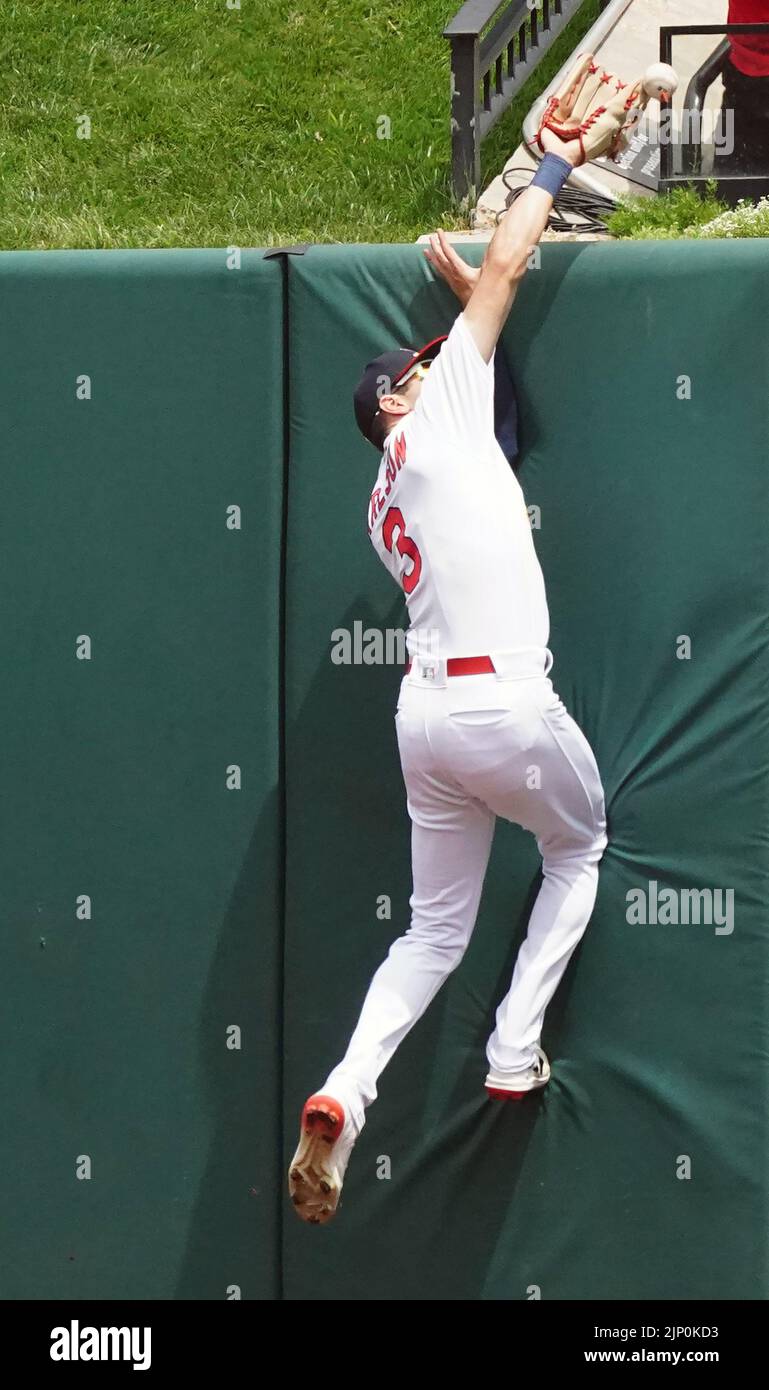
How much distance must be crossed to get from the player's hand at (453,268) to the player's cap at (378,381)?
0.58ft

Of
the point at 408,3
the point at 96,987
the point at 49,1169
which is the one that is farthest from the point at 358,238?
the point at 49,1169

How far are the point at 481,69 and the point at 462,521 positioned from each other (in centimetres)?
410

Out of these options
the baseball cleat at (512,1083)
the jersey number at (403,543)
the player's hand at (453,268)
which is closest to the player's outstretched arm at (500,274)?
the player's hand at (453,268)

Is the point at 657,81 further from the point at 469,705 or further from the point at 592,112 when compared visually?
the point at 469,705

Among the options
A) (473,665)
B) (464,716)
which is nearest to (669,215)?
(473,665)

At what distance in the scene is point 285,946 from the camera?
4973mm

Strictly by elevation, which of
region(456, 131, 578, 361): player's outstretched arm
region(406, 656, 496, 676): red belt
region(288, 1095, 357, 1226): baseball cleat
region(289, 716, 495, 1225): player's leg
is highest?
region(456, 131, 578, 361): player's outstretched arm

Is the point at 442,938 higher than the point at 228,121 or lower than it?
lower

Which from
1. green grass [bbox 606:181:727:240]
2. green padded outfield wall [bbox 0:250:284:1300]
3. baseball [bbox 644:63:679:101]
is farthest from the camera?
green grass [bbox 606:181:727:240]

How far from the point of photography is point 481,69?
24.9ft

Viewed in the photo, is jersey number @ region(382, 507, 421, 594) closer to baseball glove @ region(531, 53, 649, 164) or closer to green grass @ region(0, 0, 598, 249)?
baseball glove @ region(531, 53, 649, 164)

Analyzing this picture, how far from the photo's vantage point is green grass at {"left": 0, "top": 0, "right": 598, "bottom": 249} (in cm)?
754

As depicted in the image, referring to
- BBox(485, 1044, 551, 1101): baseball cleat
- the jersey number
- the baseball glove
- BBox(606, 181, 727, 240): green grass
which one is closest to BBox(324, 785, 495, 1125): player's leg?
BBox(485, 1044, 551, 1101): baseball cleat

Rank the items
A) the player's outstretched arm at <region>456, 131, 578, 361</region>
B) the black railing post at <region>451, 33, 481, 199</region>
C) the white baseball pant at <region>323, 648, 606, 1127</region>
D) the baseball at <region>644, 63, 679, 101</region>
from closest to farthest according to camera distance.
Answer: the white baseball pant at <region>323, 648, 606, 1127</region>, the player's outstretched arm at <region>456, 131, 578, 361</region>, the baseball at <region>644, 63, 679, 101</region>, the black railing post at <region>451, 33, 481, 199</region>
